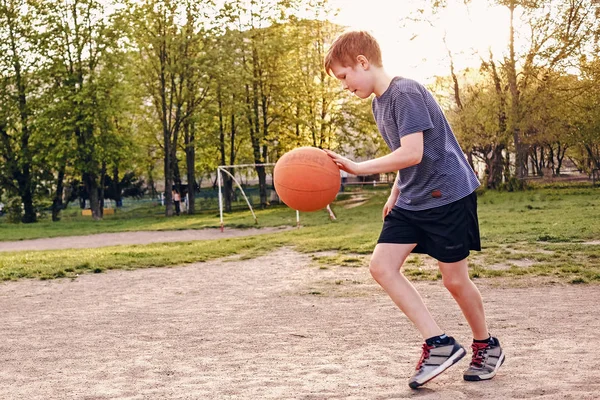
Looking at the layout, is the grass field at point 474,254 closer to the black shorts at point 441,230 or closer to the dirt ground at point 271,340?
the dirt ground at point 271,340

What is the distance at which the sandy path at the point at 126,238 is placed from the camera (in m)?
21.9

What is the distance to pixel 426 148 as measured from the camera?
4426mm

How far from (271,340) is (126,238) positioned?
18110 mm

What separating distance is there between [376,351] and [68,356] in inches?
95.2

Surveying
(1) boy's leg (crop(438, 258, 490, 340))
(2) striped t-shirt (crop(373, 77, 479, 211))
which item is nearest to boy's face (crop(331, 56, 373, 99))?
(2) striped t-shirt (crop(373, 77, 479, 211))

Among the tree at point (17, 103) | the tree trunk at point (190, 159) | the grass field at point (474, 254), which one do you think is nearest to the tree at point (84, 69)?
the tree at point (17, 103)

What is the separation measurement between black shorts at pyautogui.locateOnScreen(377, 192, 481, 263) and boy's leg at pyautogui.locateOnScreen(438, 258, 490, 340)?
0.08 meters

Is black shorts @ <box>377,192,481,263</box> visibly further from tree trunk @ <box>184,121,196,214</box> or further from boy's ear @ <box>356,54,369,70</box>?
tree trunk @ <box>184,121,196,214</box>

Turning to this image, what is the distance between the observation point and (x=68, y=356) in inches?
239

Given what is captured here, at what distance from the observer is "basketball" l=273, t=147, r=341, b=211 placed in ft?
16.4

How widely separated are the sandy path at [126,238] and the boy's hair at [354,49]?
683 inches

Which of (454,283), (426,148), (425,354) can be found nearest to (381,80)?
Answer: (426,148)

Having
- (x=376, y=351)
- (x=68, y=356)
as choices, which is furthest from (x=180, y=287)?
(x=376, y=351)

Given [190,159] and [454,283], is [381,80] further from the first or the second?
[190,159]
